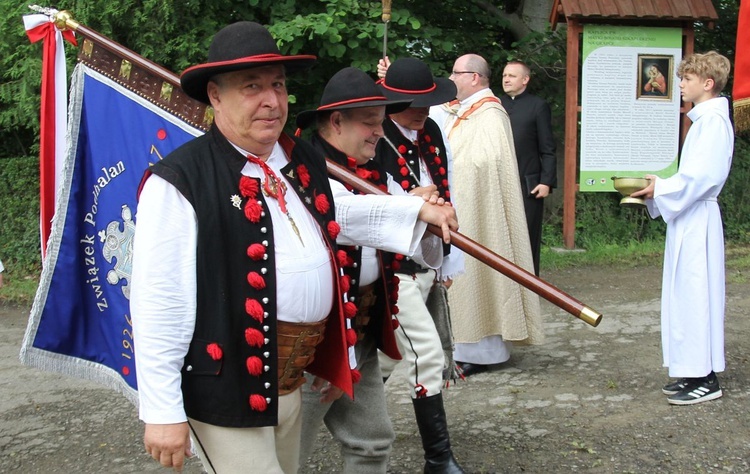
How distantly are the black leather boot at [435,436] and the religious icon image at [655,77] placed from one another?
20.2ft

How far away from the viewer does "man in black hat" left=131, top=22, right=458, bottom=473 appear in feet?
7.75

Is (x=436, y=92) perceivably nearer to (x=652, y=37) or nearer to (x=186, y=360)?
(x=186, y=360)

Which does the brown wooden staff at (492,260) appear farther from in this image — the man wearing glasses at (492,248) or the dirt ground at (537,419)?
the man wearing glasses at (492,248)

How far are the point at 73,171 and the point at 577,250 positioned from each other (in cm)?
702

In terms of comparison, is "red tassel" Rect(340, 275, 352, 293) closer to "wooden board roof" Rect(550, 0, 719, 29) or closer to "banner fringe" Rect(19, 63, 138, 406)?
"banner fringe" Rect(19, 63, 138, 406)

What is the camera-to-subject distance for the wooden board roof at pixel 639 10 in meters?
9.00

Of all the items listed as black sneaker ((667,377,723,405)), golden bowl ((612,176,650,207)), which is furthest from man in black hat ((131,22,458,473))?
black sneaker ((667,377,723,405))

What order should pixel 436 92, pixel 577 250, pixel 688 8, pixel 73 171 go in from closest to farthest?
1. pixel 73 171
2. pixel 436 92
3. pixel 688 8
4. pixel 577 250

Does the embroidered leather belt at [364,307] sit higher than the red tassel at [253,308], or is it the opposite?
the red tassel at [253,308]

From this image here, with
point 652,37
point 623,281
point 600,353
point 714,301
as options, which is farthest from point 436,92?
point 652,37

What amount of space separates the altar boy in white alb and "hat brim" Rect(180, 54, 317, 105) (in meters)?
3.01

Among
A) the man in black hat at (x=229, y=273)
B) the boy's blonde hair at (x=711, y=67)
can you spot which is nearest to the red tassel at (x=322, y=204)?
the man in black hat at (x=229, y=273)

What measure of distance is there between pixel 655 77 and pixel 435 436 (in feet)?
21.0

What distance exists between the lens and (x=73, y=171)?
147 inches
